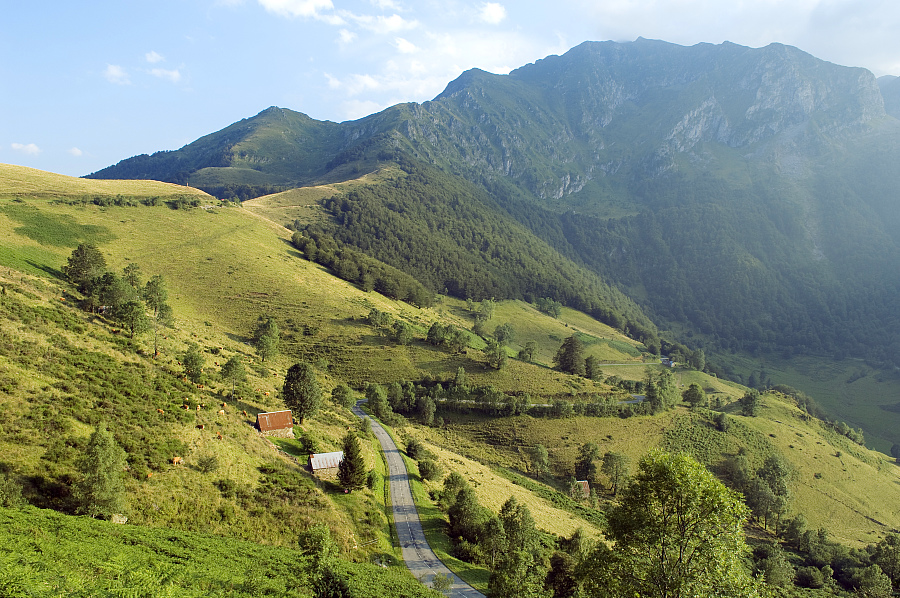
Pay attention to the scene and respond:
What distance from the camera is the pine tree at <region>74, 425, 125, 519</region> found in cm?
2188

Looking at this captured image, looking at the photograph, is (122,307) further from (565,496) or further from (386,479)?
(565,496)

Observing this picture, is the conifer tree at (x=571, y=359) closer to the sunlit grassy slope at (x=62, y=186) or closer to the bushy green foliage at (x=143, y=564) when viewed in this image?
the bushy green foliage at (x=143, y=564)

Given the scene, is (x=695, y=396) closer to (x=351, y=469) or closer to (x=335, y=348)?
(x=335, y=348)

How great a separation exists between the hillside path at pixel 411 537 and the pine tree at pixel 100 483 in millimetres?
19783

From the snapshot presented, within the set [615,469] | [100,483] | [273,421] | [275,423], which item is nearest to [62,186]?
[273,421]

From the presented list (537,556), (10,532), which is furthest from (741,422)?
(10,532)

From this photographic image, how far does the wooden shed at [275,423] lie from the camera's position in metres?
42.4

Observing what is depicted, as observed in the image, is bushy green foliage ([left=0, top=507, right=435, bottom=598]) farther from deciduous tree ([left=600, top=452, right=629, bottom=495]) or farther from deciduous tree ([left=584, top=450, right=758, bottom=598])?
deciduous tree ([left=600, top=452, right=629, bottom=495])

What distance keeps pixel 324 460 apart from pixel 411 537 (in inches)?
404

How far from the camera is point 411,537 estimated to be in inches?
1427

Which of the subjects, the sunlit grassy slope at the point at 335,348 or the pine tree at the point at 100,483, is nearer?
the pine tree at the point at 100,483

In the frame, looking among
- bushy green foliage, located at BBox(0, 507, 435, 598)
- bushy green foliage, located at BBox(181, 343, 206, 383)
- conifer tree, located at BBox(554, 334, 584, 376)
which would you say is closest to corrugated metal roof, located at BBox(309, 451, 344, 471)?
bushy green foliage, located at BBox(0, 507, 435, 598)

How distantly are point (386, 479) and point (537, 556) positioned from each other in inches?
688

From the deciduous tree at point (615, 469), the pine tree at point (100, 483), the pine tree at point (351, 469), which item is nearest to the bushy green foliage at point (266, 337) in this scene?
the pine tree at point (351, 469)
